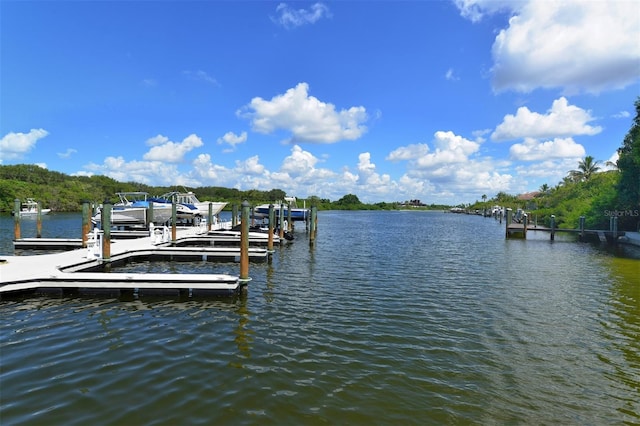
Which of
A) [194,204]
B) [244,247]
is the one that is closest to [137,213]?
[194,204]

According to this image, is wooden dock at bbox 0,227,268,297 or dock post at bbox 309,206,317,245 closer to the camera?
wooden dock at bbox 0,227,268,297

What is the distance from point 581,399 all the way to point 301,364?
5.32 metres

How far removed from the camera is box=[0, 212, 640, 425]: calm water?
6.51 m

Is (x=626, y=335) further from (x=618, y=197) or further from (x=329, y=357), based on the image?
(x=618, y=197)

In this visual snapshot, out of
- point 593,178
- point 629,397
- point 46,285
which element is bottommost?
point 629,397

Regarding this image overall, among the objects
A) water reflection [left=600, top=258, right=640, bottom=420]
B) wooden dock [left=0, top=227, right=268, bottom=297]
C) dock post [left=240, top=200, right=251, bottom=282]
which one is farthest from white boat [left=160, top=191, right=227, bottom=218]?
water reflection [left=600, top=258, right=640, bottom=420]

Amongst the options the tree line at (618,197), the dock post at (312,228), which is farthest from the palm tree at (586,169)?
the dock post at (312,228)

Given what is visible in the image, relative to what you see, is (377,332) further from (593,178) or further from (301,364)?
(593,178)

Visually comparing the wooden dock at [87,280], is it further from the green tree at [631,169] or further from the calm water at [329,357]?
the green tree at [631,169]

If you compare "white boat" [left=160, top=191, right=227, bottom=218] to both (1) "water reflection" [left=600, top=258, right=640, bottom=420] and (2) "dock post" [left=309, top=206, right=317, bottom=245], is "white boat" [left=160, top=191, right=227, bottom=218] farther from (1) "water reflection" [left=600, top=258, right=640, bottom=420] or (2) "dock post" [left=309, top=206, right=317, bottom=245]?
(1) "water reflection" [left=600, top=258, right=640, bottom=420]

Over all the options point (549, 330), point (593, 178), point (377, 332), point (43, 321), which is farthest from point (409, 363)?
point (593, 178)

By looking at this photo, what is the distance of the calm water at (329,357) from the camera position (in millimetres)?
6512

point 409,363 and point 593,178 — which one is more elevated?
point 593,178

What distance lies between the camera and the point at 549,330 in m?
10.9
